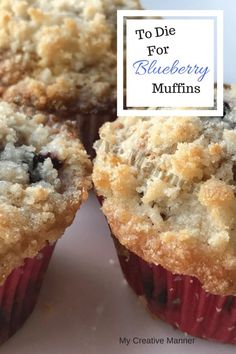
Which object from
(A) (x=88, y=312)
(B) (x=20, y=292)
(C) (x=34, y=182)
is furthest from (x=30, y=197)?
(A) (x=88, y=312)

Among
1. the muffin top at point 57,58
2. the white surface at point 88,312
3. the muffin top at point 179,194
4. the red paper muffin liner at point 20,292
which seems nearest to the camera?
the muffin top at point 179,194

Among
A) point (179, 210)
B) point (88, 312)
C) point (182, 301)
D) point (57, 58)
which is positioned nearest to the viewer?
point (179, 210)

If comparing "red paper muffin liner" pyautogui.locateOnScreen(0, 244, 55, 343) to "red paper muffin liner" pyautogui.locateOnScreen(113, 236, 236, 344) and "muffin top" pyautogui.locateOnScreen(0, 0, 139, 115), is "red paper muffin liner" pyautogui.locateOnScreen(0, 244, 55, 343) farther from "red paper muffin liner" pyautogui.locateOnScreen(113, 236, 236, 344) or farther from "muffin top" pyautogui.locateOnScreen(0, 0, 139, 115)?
"muffin top" pyautogui.locateOnScreen(0, 0, 139, 115)

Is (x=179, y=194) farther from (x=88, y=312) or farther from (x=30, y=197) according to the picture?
(x=88, y=312)

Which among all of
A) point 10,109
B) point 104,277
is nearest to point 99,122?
point 10,109

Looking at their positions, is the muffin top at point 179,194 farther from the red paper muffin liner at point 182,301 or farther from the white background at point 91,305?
the white background at point 91,305

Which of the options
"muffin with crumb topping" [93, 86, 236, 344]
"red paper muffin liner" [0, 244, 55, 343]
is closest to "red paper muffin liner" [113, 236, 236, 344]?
"muffin with crumb topping" [93, 86, 236, 344]

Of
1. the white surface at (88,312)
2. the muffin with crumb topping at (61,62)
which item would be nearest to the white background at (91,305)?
the white surface at (88,312)
